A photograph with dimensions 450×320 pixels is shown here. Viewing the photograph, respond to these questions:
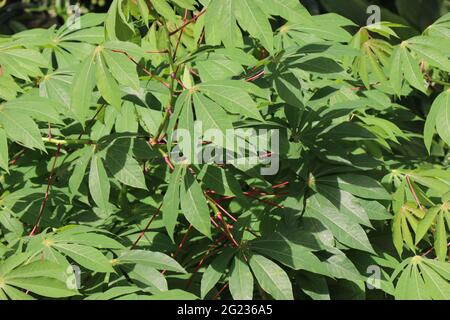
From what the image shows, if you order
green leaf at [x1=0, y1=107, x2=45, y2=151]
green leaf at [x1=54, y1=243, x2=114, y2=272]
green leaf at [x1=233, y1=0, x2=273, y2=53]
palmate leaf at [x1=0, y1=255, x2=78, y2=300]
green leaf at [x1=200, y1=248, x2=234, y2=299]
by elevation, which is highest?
green leaf at [x1=233, y1=0, x2=273, y2=53]

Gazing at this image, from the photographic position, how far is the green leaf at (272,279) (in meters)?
1.37

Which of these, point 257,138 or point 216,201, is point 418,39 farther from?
point 216,201

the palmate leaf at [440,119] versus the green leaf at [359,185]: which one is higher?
the palmate leaf at [440,119]

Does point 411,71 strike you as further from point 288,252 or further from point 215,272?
point 215,272

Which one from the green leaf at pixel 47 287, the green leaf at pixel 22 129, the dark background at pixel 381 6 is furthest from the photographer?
the dark background at pixel 381 6

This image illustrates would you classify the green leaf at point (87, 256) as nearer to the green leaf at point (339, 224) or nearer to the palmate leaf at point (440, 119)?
the green leaf at point (339, 224)

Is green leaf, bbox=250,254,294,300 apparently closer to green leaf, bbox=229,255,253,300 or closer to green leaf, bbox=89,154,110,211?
green leaf, bbox=229,255,253,300

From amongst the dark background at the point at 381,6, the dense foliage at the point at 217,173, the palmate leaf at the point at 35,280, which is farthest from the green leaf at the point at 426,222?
the dark background at the point at 381,6

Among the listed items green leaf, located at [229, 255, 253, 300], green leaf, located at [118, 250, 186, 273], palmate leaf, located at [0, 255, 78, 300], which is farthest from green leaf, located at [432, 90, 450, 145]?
palmate leaf, located at [0, 255, 78, 300]

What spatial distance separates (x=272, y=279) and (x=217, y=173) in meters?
0.26

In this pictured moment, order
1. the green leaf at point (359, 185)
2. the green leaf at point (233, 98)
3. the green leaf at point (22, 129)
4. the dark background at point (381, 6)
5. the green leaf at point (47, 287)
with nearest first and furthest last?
the green leaf at point (47, 287) < the green leaf at point (233, 98) < the green leaf at point (22, 129) < the green leaf at point (359, 185) < the dark background at point (381, 6)

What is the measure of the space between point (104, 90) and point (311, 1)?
3092 mm

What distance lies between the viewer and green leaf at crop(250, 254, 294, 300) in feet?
4.48

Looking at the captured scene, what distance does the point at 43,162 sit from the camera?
1.87 m
